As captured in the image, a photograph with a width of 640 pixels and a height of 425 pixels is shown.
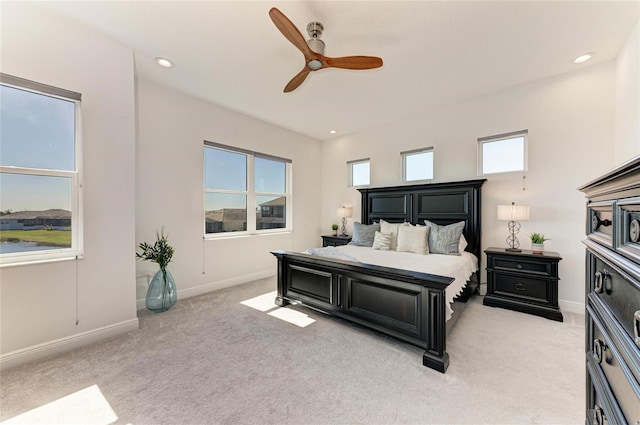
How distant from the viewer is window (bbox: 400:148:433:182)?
4.37 metres

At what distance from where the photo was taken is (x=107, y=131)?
99.0 inches

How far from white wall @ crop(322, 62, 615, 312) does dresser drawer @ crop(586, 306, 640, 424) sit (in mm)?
2969

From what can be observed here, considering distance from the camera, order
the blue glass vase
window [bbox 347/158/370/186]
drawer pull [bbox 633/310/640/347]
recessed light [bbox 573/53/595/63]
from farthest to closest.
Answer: window [bbox 347/158/370/186] → the blue glass vase → recessed light [bbox 573/53/595/63] → drawer pull [bbox 633/310/640/347]

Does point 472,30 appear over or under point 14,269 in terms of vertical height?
over

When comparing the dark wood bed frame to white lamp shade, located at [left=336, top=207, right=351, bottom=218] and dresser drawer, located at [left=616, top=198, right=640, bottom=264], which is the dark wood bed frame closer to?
white lamp shade, located at [left=336, top=207, right=351, bottom=218]

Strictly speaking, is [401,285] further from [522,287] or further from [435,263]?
[522,287]

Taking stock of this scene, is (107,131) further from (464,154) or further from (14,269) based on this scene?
(464,154)

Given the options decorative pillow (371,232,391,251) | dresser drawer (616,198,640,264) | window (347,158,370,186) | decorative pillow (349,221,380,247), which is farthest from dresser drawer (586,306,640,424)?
window (347,158,370,186)

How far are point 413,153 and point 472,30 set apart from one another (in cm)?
232

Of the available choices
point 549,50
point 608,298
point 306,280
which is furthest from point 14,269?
point 549,50

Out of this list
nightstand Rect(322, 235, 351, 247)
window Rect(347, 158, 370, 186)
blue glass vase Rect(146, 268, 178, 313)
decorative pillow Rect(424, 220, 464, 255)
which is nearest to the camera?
blue glass vase Rect(146, 268, 178, 313)

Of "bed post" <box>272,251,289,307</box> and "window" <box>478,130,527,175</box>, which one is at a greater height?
"window" <box>478,130,527,175</box>

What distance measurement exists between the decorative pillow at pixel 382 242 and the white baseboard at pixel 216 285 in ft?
6.86

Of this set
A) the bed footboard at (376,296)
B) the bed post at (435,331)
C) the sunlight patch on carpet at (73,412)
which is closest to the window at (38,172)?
the sunlight patch on carpet at (73,412)
